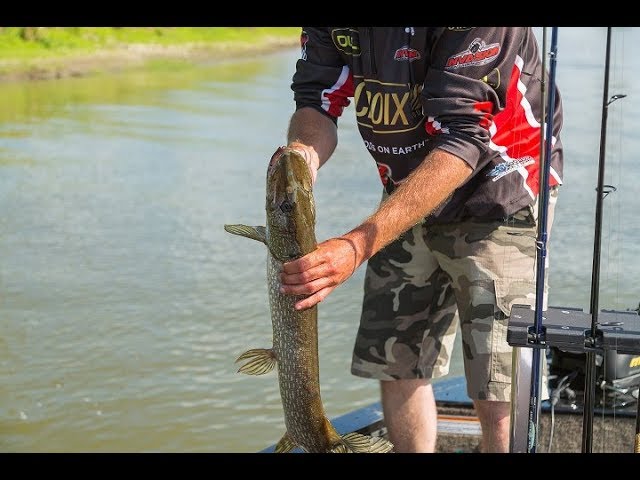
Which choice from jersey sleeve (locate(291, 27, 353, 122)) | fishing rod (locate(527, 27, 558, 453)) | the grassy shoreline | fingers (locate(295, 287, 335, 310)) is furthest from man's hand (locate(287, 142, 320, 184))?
the grassy shoreline

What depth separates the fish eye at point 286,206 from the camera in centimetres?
248

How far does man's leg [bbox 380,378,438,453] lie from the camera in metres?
3.49

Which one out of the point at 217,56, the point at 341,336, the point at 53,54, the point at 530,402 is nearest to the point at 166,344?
the point at 341,336

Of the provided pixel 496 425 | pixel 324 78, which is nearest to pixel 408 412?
pixel 496 425

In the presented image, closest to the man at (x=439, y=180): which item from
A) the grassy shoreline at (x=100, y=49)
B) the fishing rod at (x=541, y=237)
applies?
the fishing rod at (x=541, y=237)

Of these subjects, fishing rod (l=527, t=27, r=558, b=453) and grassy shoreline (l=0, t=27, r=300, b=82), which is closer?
fishing rod (l=527, t=27, r=558, b=453)

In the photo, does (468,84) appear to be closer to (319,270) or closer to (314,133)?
(314,133)

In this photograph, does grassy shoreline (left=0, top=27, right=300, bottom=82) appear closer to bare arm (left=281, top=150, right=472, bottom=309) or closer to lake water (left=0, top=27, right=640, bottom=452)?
lake water (left=0, top=27, right=640, bottom=452)

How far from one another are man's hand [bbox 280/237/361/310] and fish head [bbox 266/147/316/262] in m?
0.04

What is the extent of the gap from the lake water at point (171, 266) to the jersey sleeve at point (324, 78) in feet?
2.69

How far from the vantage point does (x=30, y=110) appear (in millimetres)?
13914

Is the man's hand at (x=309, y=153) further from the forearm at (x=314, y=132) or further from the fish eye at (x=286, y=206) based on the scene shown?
the fish eye at (x=286, y=206)

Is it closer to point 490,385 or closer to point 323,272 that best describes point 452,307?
point 490,385

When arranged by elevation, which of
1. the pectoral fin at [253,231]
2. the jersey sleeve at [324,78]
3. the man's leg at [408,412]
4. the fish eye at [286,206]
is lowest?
the man's leg at [408,412]
